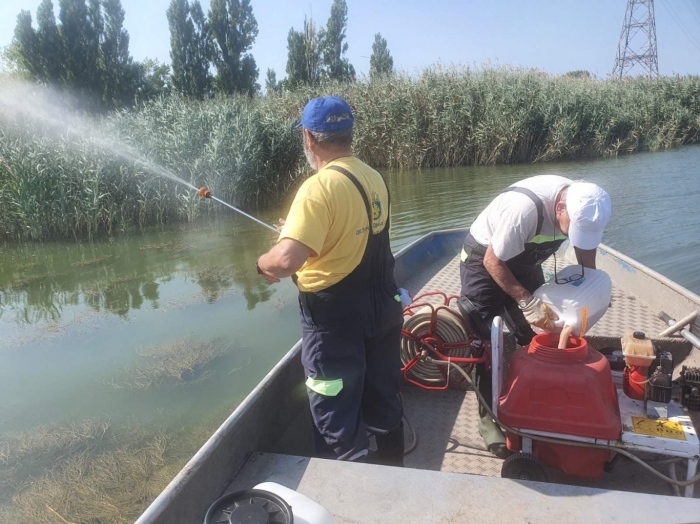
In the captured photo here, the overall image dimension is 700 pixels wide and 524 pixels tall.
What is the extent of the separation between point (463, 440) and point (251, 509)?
1.85 metres

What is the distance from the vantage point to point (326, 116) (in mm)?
2234

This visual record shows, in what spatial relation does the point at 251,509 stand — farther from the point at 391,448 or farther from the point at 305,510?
the point at 391,448

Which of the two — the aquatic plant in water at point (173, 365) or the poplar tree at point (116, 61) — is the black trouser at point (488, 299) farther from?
the poplar tree at point (116, 61)

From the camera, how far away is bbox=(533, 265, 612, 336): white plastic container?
103 inches

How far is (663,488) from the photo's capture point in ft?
8.66

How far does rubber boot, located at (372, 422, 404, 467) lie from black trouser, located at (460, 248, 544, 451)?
0.53 meters

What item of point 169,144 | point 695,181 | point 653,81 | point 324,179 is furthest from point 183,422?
point 653,81

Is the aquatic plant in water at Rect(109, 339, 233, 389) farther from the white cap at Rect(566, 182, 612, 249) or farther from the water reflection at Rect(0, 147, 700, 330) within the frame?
the white cap at Rect(566, 182, 612, 249)

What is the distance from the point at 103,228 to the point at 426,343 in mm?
9661

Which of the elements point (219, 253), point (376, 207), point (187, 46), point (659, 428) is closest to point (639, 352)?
point (659, 428)

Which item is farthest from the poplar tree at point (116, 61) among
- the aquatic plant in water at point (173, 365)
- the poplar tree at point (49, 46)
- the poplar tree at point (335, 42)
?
the aquatic plant in water at point (173, 365)

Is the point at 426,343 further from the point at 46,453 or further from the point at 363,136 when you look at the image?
the point at 363,136

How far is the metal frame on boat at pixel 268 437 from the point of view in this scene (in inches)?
80.5

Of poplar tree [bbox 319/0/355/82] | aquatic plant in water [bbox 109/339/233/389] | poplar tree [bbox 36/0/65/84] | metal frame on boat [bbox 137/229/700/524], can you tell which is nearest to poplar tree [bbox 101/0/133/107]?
poplar tree [bbox 36/0/65/84]
